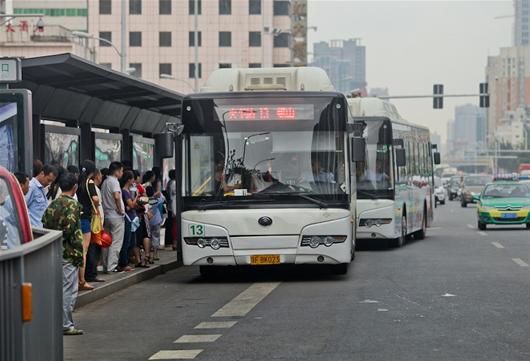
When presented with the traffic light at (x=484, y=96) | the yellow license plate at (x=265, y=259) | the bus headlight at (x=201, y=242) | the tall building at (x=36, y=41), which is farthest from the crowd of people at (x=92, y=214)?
the tall building at (x=36, y=41)

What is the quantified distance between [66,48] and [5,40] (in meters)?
3.52

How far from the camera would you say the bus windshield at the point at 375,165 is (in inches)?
1112

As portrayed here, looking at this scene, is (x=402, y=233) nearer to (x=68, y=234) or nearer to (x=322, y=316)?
(x=322, y=316)

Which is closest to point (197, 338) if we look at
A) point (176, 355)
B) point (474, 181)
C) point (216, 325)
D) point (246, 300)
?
point (216, 325)

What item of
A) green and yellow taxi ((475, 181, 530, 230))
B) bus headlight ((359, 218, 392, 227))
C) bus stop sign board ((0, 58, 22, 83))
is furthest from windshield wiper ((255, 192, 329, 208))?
green and yellow taxi ((475, 181, 530, 230))

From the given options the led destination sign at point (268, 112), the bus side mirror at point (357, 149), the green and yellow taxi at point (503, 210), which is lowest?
the green and yellow taxi at point (503, 210)

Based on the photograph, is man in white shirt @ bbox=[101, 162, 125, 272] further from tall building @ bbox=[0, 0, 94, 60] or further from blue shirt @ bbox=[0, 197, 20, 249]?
tall building @ bbox=[0, 0, 94, 60]

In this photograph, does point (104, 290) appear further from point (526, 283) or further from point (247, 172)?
point (526, 283)

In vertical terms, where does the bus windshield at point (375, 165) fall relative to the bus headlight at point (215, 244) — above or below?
above

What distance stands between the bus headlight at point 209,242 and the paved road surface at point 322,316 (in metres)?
0.59

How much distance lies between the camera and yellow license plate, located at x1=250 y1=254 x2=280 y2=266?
63.4 ft

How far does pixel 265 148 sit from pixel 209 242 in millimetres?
1596

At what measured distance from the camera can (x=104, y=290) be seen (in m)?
17.8

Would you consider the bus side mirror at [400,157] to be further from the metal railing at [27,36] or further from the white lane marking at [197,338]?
the metal railing at [27,36]
